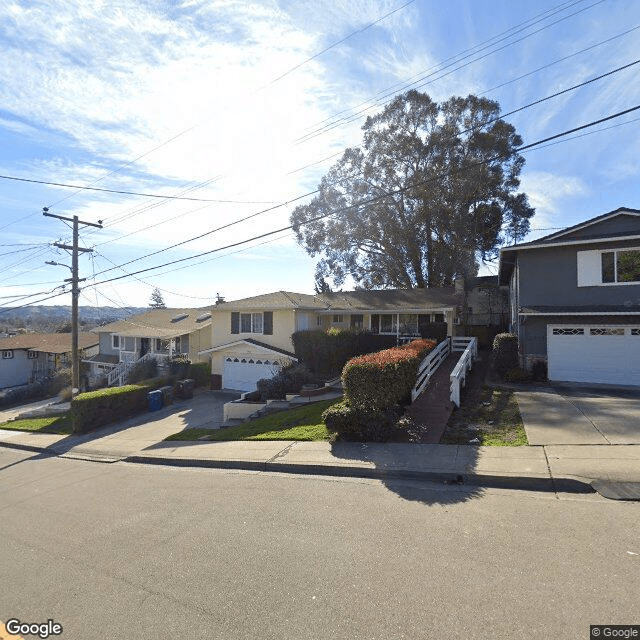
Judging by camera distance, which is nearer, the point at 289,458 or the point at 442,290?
the point at 289,458

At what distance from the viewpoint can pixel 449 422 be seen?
11336mm

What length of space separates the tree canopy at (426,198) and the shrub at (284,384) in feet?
59.6

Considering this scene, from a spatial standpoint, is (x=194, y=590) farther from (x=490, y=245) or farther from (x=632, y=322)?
(x=490, y=245)

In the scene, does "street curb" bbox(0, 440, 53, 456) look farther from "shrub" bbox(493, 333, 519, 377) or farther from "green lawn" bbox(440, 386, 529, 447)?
"shrub" bbox(493, 333, 519, 377)

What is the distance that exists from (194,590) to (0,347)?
142 feet

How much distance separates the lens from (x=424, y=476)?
802 centimetres

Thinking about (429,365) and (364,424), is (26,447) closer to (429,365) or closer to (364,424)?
(364,424)

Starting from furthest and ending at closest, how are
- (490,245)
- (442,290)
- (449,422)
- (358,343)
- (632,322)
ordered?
(490,245), (442,290), (358,343), (632,322), (449,422)

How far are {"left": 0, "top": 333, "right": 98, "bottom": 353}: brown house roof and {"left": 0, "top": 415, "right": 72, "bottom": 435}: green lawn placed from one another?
16100 millimetres

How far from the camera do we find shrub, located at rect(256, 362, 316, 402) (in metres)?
19.0

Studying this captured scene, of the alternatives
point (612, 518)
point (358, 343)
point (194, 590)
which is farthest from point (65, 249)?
point (612, 518)

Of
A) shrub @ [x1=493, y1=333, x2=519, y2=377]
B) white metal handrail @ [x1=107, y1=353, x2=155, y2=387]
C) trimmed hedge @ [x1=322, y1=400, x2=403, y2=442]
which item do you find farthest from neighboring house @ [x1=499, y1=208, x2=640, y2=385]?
white metal handrail @ [x1=107, y1=353, x2=155, y2=387]

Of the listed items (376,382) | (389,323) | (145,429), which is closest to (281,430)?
(376,382)

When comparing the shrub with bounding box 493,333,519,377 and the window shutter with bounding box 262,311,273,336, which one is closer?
the shrub with bounding box 493,333,519,377
